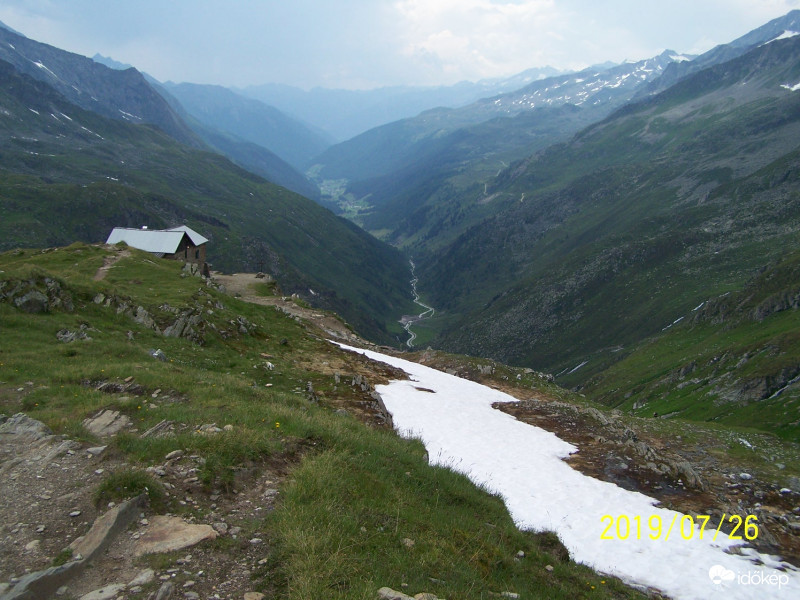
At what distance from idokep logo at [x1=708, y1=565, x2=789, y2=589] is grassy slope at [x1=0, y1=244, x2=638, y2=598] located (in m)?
4.00

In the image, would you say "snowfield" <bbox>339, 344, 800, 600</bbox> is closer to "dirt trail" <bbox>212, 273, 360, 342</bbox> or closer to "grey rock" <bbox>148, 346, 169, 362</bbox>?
"grey rock" <bbox>148, 346, 169, 362</bbox>

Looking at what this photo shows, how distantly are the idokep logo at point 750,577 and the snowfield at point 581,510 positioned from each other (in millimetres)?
30

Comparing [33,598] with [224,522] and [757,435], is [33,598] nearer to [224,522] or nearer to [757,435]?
[224,522]

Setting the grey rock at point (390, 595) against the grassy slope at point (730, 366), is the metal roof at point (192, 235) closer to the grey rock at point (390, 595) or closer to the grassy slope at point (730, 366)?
the grassy slope at point (730, 366)

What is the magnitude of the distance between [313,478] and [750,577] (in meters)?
14.4

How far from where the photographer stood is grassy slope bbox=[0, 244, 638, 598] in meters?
8.40

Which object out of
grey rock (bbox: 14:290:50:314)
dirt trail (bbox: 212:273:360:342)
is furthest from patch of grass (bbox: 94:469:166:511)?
dirt trail (bbox: 212:273:360:342)

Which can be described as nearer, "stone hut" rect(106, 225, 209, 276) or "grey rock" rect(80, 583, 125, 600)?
"grey rock" rect(80, 583, 125, 600)

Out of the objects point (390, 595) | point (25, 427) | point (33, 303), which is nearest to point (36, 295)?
point (33, 303)

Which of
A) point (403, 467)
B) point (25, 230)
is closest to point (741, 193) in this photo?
point (403, 467)

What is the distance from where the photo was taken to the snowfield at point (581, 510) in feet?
48.7

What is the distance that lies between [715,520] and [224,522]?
1777cm

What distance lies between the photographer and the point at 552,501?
757 inches

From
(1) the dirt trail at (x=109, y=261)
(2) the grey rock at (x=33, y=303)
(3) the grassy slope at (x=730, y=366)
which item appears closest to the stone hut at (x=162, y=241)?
(1) the dirt trail at (x=109, y=261)
